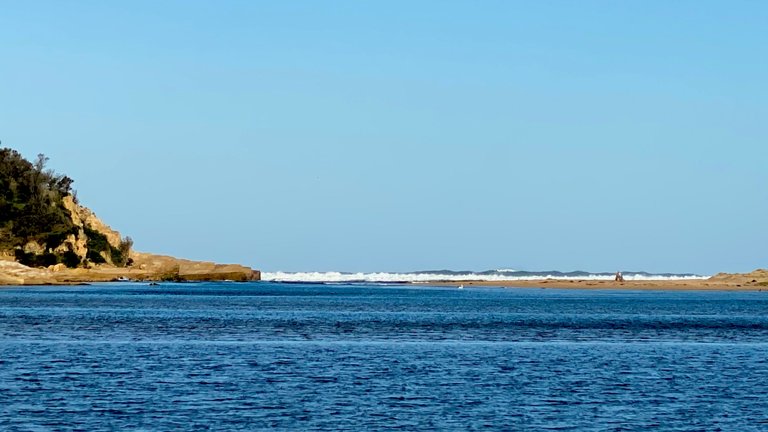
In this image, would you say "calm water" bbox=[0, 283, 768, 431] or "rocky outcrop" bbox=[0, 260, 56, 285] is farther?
"rocky outcrop" bbox=[0, 260, 56, 285]

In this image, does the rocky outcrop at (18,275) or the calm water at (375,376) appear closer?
the calm water at (375,376)

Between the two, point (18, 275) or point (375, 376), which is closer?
point (375, 376)

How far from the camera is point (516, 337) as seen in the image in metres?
72.6

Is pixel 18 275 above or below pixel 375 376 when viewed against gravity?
above

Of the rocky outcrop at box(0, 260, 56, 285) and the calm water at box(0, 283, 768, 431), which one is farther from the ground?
the rocky outcrop at box(0, 260, 56, 285)

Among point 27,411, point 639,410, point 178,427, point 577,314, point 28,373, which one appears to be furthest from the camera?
point 577,314

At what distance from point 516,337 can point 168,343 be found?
2289 centimetres

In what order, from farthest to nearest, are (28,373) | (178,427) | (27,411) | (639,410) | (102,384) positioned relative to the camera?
1. (28,373)
2. (102,384)
3. (639,410)
4. (27,411)
5. (178,427)

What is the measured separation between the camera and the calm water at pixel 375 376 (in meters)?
33.9

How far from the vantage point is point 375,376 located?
4591 centimetres

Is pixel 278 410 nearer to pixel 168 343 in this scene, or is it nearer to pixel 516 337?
pixel 168 343

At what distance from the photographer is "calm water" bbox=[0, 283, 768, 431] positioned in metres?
33.9

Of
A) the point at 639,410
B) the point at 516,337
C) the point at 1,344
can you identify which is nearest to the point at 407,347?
the point at 516,337

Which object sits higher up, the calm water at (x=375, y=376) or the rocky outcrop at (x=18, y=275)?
the rocky outcrop at (x=18, y=275)
